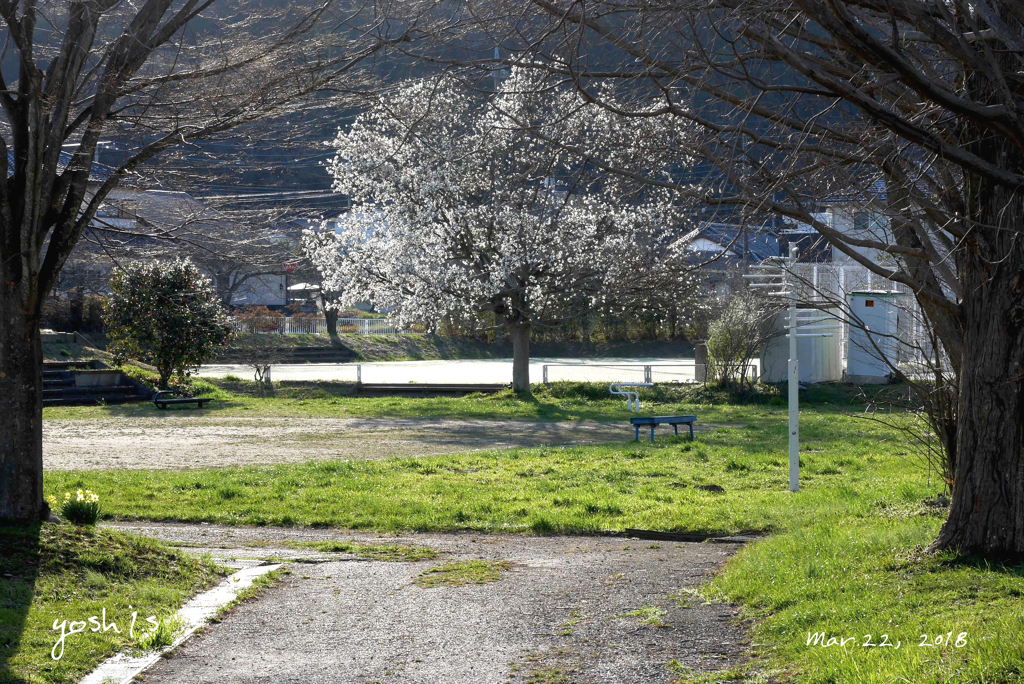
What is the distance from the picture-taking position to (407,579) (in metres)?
6.46

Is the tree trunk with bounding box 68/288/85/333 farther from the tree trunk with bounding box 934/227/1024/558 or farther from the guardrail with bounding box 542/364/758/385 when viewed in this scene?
the tree trunk with bounding box 934/227/1024/558

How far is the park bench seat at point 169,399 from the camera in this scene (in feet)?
69.3

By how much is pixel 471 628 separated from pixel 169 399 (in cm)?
1777

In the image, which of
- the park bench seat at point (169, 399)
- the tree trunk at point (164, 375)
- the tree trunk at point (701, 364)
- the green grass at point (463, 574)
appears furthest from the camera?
the tree trunk at point (701, 364)

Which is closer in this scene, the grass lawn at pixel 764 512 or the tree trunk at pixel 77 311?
the grass lawn at pixel 764 512

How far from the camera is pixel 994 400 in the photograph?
5.36 m

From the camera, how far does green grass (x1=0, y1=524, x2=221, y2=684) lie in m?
4.28

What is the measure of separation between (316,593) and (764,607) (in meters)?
2.83

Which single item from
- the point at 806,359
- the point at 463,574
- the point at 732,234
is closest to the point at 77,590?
the point at 463,574

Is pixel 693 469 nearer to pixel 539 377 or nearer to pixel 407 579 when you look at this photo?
pixel 407 579

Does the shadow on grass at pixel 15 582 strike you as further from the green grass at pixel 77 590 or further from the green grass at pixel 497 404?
the green grass at pixel 497 404

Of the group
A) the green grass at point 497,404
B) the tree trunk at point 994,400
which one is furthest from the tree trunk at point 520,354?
the tree trunk at point 994,400

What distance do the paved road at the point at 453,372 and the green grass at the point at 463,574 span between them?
750 inches

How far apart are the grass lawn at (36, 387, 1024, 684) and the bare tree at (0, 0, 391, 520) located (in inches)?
131
